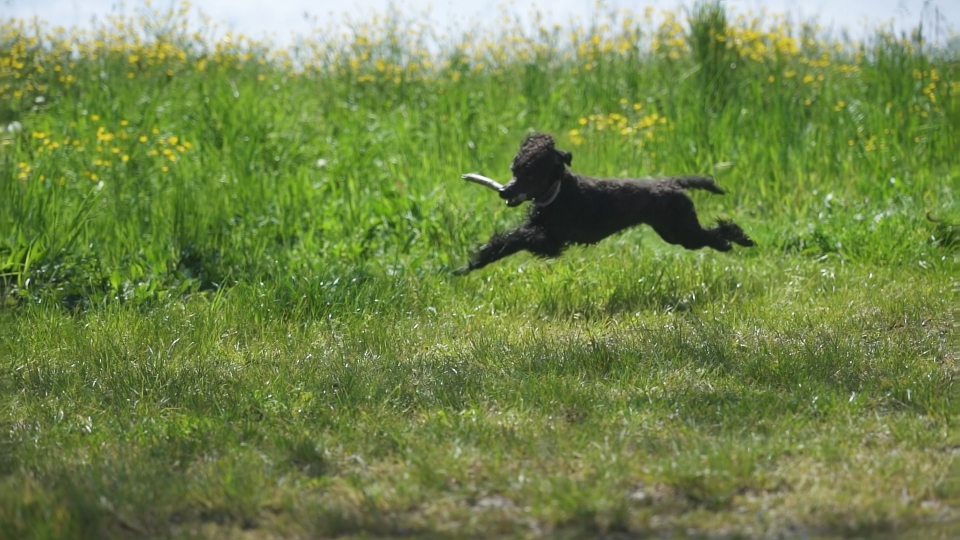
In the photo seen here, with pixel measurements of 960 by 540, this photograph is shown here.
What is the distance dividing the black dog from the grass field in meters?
0.49

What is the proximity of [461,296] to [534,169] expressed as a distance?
121 centimetres

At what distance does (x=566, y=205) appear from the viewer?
17.8ft

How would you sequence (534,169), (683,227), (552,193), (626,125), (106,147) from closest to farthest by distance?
(534,169)
(552,193)
(683,227)
(106,147)
(626,125)

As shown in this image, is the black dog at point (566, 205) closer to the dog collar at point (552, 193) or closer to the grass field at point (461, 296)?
the dog collar at point (552, 193)

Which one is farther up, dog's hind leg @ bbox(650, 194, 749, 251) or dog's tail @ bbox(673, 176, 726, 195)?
dog's tail @ bbox(673, 176, 726, 195)

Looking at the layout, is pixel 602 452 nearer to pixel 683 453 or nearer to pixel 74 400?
pixel 683 453

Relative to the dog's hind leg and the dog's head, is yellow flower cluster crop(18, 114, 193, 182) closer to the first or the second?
the dog's head

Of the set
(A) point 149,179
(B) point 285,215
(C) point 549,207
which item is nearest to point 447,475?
(C) point 549,207

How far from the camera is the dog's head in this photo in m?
5.23

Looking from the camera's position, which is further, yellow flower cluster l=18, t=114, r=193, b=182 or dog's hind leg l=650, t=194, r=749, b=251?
yellow flower cluster l=18, t=114, r=193, b=182

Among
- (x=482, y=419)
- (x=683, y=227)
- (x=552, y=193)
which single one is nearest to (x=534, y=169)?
(x=552, y=193)

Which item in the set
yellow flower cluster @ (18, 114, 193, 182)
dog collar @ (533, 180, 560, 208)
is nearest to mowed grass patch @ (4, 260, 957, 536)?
dog collar @ (533, 180, 560, 208)

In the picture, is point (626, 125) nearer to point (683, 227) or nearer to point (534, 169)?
point (683, 227)

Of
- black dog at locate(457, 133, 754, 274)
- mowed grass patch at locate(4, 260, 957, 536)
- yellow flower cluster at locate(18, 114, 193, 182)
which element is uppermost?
yellow flower cluster at locate(18, 114, 193, 182)
